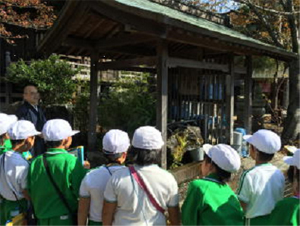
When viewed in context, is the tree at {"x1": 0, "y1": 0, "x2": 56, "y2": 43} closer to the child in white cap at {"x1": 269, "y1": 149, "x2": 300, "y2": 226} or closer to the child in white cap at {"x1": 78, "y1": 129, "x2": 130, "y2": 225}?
the child in white cap at {"x1": 78, "y1": 129, "x2": 130, "y2": 225}

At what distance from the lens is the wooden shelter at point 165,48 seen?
489 centimetres

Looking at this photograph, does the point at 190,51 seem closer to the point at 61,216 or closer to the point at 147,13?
the point at 147,13

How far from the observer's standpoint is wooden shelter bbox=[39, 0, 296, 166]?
4891 mm

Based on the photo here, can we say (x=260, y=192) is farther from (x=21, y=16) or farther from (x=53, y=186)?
(x=21, y=16)

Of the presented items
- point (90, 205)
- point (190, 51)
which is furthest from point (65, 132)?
point (190, 51)

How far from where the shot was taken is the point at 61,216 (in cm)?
246

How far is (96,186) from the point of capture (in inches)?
92.3

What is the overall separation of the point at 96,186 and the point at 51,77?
333 inches

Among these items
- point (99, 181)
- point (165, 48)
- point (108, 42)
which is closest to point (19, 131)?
point (99, 181)

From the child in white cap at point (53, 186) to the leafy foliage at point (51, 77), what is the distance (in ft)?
26.0

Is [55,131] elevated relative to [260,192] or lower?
elevated

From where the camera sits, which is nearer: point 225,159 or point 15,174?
point 225,159

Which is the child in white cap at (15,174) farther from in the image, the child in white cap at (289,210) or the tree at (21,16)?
the tree at (21,16)

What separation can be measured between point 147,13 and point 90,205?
3073 mm
